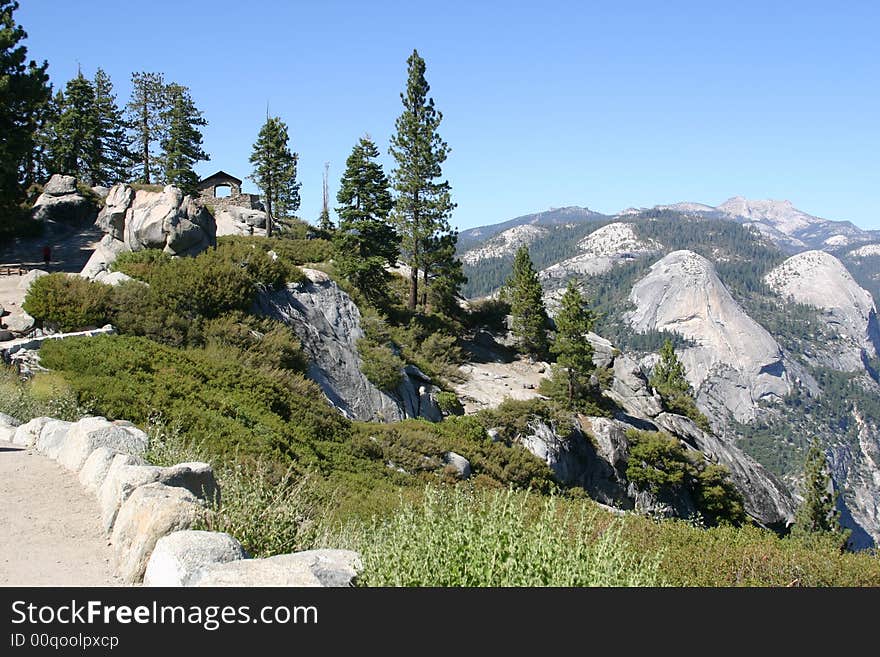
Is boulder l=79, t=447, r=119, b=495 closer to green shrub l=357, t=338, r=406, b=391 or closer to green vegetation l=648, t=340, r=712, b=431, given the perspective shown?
green shrub l=357, t=338, r=406, b=391

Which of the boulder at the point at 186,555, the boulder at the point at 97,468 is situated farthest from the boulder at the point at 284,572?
the boulder at the point at 97,468

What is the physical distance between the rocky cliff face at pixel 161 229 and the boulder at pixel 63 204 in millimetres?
11608

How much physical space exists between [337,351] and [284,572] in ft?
70.4

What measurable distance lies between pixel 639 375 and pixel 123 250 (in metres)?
33.1

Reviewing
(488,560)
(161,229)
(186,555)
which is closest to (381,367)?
(161,229)

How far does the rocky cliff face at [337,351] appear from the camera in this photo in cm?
2380

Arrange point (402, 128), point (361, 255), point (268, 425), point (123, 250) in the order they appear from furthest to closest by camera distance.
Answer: point (402, 128) < point (361, 255) < point (123, 250) < point (268, 425)

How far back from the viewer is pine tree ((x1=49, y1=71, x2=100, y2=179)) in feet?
159

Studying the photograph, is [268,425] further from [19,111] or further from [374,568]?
[19,111]

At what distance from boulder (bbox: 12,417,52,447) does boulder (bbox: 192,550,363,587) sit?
22.2 feet

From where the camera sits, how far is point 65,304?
15.9 meters

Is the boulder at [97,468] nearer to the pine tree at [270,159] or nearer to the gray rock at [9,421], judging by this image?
the gray rock at [9,421]
